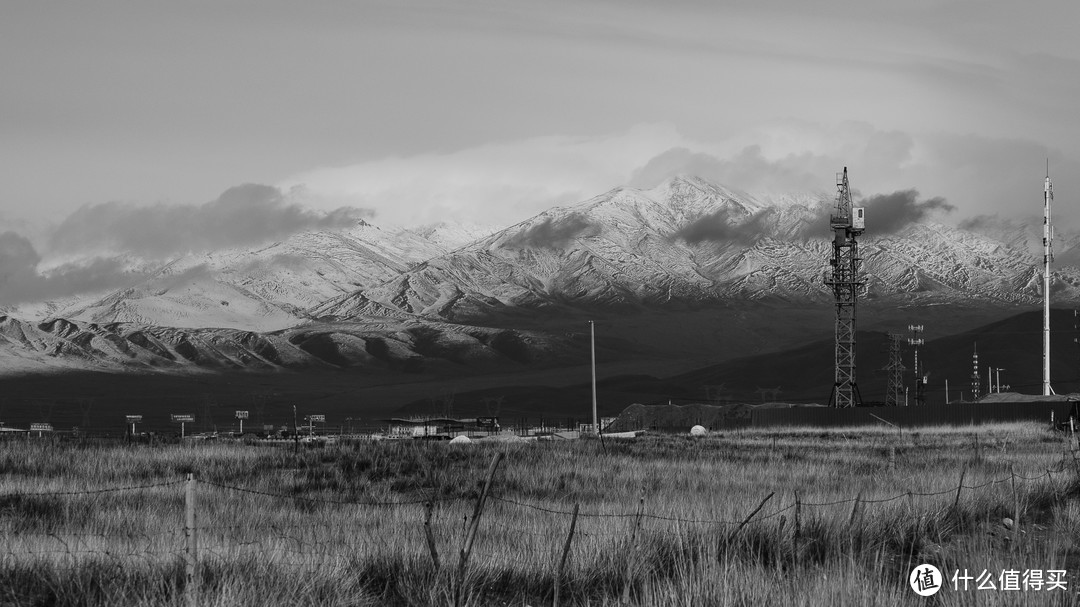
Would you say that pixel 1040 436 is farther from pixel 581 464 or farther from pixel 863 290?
pixel 863 290

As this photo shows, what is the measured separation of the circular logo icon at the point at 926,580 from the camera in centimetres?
1153

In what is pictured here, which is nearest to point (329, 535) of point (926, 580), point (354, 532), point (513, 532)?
point (354, 532)

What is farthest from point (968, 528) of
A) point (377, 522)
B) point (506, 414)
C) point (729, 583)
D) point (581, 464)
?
point (506, 414)

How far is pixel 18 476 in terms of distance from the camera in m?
23.9

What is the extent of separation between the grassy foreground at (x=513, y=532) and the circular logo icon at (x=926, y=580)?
0.38 ft

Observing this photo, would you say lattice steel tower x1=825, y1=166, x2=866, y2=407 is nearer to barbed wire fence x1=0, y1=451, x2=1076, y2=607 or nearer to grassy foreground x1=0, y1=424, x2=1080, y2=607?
grassy foreground x1=0, y1=424, x2=1080, y2=607

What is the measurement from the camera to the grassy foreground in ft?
39.3

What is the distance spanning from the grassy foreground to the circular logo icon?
12 centimetres

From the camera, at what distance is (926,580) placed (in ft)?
40.4

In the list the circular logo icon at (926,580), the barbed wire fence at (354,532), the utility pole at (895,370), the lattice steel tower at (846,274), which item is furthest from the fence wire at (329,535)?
the utility pole at (895,370)

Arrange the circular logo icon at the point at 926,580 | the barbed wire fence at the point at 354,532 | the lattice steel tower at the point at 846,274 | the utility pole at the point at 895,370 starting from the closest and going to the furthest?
the circular logo icon at the point at 926,580 < the barbed wire fence at the point at 354,532 < the lattice steel tower at the point at 846,274 < the utility pole at the point at 895,370

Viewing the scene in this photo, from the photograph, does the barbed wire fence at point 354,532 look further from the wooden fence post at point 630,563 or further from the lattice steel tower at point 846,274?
the lattice steel tower at point 846,274

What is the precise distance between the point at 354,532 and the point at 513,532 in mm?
1967

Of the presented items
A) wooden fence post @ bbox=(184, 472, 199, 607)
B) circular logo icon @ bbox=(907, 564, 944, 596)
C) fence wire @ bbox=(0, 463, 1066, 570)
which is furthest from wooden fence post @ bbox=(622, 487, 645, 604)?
wooden fence post @ bbox=(184, 472, 199, 607)
